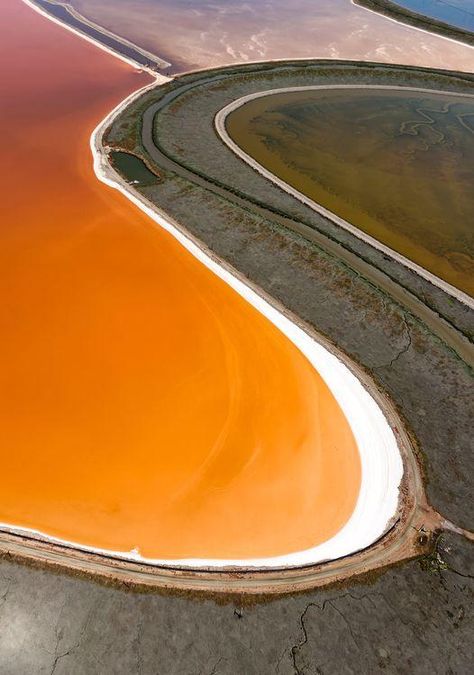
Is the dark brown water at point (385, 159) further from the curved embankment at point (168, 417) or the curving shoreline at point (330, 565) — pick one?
the curving shoreline at point (330, 565)

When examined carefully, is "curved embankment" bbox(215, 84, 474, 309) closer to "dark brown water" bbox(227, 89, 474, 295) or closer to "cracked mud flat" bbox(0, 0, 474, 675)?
"dark brown water" bbox(227, 89, 474, 295)

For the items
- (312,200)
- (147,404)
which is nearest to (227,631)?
(147,404)

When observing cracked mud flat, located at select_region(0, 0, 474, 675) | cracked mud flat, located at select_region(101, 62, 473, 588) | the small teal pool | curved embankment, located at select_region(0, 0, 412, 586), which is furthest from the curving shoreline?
the small teal pool

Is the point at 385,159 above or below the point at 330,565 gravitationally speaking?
above

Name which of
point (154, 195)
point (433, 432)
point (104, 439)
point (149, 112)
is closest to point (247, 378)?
point (104, 439)

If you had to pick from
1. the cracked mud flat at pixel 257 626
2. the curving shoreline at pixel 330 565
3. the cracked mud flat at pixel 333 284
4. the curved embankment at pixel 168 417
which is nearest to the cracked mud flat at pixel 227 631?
the cracked mud flat at pixel 257 626

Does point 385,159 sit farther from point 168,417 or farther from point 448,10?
point 448,10

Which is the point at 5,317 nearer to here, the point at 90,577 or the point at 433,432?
the point at 90,577
